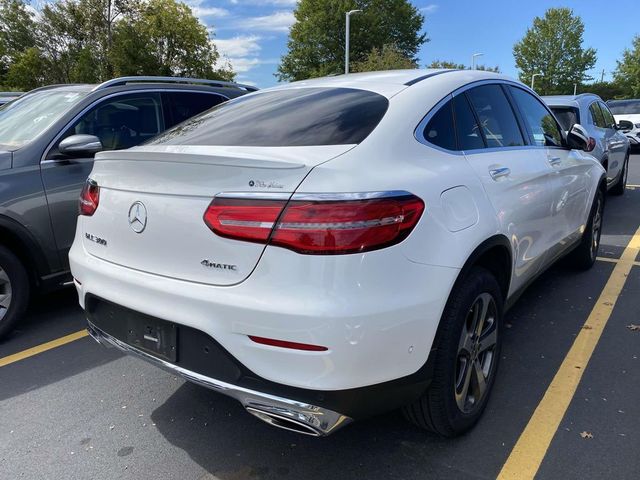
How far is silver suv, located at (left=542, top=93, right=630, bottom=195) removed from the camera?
7.06 metres

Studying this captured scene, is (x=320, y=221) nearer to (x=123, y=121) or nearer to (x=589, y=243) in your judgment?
(x=123, y=121)

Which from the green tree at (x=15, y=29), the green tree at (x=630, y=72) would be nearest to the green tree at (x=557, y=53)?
the green tree at (x=630, y=72)

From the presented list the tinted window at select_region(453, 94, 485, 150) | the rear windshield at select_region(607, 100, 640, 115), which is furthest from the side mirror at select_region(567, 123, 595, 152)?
the rear windshield at select_region(607, 100, 640, 115)

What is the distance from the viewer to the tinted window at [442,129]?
240cm

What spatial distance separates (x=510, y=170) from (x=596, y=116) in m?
6.09

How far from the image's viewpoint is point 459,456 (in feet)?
7.80

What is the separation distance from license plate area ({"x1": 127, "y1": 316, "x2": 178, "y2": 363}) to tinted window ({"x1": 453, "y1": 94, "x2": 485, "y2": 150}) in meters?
1.58

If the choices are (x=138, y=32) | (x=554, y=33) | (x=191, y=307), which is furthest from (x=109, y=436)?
(x=554, y=33)

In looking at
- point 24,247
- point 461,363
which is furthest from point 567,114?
point 24,247

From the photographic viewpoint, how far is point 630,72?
4738 cm

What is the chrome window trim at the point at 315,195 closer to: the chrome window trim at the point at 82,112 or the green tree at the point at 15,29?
the chrome window trim at the point at 82,112

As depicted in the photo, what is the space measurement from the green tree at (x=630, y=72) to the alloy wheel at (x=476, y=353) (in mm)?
53904

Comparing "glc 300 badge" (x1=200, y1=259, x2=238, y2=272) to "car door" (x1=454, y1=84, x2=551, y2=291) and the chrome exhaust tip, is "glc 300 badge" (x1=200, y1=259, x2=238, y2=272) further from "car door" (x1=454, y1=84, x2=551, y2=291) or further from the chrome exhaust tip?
"car door" (x1=454, y1=84, x2=551, y2=291)

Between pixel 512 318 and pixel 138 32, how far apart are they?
27.1m
